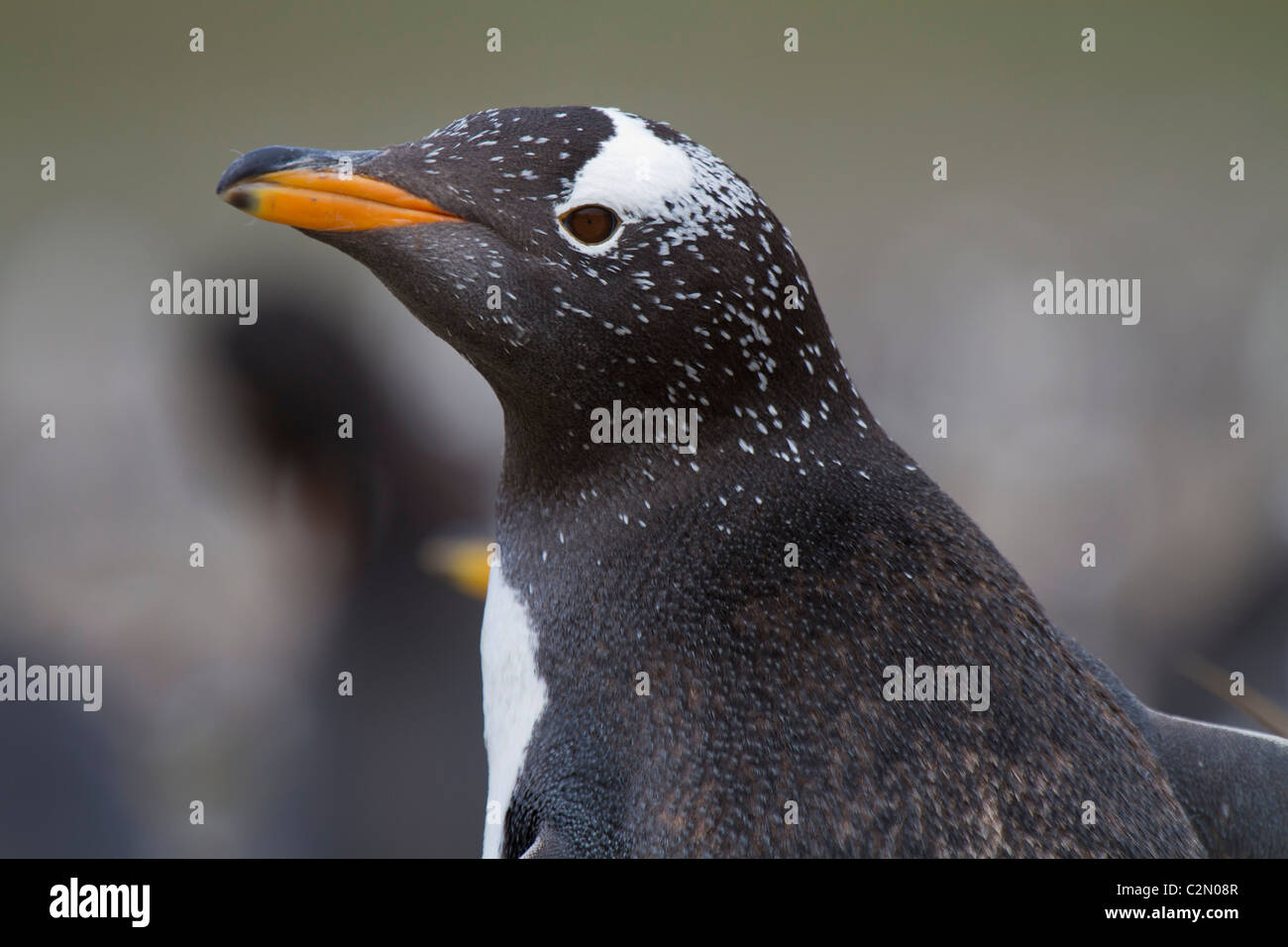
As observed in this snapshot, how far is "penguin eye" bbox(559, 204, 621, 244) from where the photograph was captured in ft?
2.65

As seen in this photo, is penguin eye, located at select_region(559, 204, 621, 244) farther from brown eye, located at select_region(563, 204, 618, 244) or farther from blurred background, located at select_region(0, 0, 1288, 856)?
blurred background, located at select_region(0, 0, 1288, 856)

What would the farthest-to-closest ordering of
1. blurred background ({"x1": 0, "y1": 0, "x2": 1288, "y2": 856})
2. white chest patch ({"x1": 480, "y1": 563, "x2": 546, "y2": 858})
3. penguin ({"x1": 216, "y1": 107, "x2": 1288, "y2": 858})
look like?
blurred background ({"x1": 0, "y1": 0, "x2": 1288, "y2": 856})
white chest patch ({"x1": 480, "y1": 563, "x2": 546, "y2": 858})
penguin ({"x1": 216, "y1": 107, "x2": 1288, "y2": 858})

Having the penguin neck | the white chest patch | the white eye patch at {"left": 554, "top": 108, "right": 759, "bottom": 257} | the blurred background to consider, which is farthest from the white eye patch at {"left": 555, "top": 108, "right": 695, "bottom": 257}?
the blurred background

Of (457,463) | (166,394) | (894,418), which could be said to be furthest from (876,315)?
(166,394)

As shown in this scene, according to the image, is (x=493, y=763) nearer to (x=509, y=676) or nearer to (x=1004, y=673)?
(x=509, y=676)

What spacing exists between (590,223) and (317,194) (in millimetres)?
178

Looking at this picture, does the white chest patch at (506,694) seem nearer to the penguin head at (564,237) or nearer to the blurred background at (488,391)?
the penguin head at (564,237)

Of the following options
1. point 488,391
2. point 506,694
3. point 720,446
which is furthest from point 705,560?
point 488,391

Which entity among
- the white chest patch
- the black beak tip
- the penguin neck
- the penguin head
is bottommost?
the white chest patch

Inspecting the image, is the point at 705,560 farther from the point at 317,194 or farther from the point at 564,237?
the point at 317,194

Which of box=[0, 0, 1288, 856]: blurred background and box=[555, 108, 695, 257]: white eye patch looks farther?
box=[0, 0, 1288, 856]: blurred background

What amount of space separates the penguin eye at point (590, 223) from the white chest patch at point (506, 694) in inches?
10.7

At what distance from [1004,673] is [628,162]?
41cm

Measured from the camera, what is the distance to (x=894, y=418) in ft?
9.27
